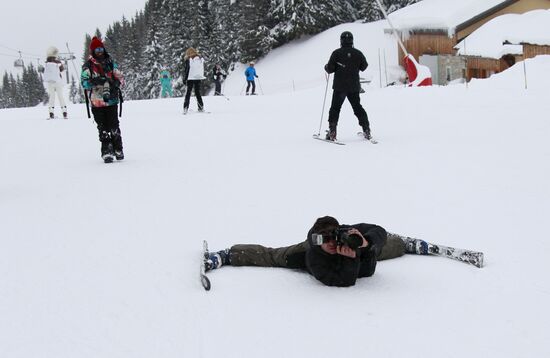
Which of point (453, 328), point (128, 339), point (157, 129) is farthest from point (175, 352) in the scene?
point (157, 129)

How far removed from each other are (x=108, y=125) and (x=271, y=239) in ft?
Answer: 15.0

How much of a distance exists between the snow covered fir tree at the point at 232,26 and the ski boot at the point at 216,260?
44.5 meters

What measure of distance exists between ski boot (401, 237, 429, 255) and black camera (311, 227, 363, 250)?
3.06 ft

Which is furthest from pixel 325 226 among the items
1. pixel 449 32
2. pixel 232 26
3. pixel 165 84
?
pixel 232 26

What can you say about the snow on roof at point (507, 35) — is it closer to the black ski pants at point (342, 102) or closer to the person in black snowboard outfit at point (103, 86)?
the black ski pants at point (342, 102)

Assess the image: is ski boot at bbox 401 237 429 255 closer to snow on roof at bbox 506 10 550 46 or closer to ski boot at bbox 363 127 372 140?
ski boot at bbox 363 127 372 140

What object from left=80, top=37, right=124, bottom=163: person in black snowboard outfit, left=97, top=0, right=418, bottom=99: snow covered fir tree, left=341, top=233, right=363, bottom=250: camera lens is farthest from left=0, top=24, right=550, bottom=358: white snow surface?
left=97, top=0, right=418, bottom=99: snow covered fir tree

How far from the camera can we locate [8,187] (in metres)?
7.28

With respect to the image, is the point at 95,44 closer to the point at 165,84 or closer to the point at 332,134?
the point at 332,134

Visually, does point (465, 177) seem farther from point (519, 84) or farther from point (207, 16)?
point (207, 16)

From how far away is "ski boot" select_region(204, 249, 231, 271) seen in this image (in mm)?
4156

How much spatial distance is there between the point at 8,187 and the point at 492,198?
222 inches

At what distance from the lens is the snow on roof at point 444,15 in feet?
113

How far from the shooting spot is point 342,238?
140 inches
